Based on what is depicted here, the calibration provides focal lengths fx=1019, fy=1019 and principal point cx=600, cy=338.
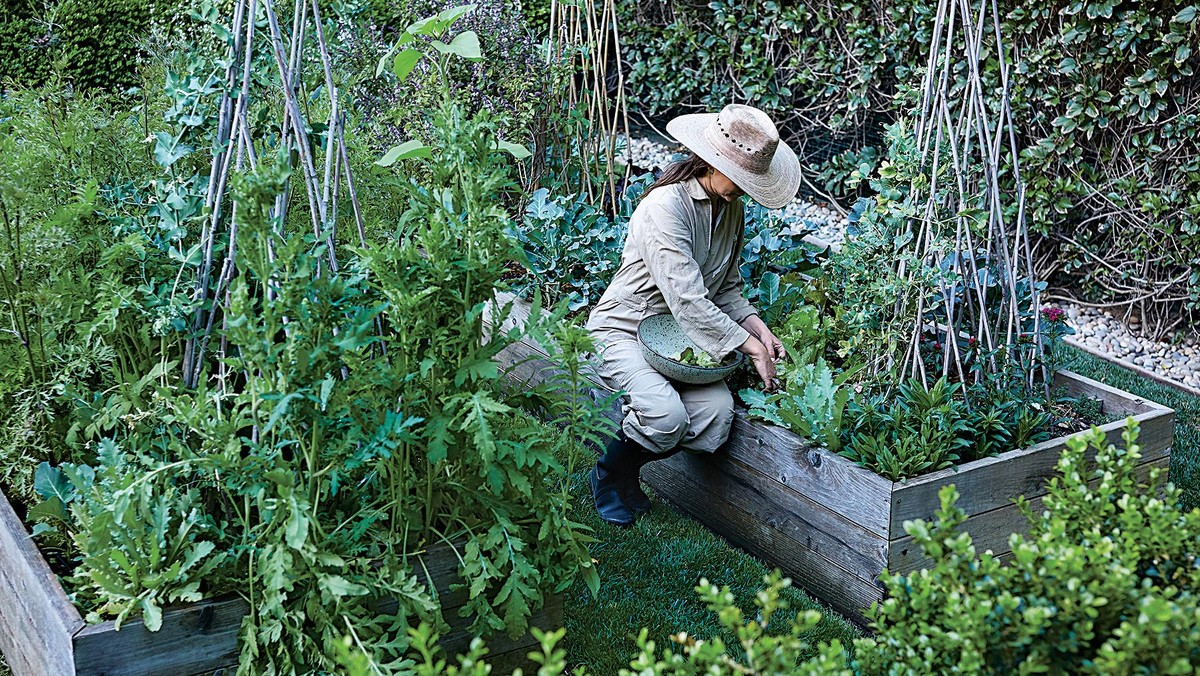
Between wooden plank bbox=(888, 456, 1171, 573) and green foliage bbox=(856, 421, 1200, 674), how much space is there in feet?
3.75

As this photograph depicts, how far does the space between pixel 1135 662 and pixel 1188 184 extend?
13.6 ft

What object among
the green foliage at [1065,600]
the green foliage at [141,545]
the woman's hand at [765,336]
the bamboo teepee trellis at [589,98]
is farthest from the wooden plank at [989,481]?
the bamboo teepee trellis at [589,98]

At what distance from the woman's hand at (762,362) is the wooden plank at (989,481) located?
1.99 ft

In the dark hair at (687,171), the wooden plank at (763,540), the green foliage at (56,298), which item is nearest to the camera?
the green foliage at (56,298)

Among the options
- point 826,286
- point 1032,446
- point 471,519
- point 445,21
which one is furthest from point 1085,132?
point 471,519

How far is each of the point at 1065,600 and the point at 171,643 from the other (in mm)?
1682

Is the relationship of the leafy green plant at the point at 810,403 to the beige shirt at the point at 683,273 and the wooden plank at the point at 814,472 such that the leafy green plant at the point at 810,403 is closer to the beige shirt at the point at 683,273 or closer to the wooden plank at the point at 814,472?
the wooden plank at the point at 814,472

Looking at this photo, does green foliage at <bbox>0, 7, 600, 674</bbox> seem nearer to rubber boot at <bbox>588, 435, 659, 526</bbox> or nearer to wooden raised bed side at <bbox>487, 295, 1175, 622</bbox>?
wooden raised bed side at <bbox>487, 295, 1175, 622</bbox>

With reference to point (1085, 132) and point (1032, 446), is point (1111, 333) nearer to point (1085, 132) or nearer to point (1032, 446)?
point (1085, 132)

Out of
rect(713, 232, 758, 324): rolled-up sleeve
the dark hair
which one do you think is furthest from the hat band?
rect(713, 232, 758, 324): rolled-up sleeve

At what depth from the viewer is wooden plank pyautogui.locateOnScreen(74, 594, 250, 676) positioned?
2027 mm

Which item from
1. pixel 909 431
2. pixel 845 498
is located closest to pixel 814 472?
pixel 845 498

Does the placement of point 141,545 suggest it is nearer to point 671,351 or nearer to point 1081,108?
point 671,351

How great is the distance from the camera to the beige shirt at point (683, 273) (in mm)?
3217
